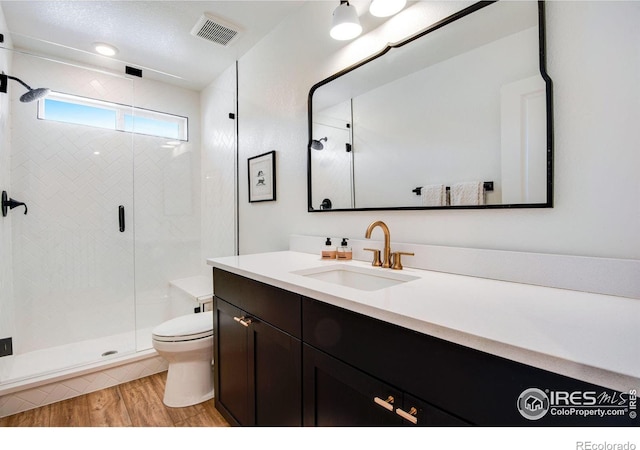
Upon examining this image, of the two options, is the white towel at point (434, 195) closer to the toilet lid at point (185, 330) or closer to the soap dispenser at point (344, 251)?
the soap dispenser at point (344, 251)

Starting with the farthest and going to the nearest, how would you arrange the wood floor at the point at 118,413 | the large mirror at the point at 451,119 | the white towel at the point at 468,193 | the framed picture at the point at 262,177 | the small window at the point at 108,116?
the small window at the point at 108,116
the framed picture at the point at 262,177
the wood floor at the point at 118,413
the white towel at the point at 468,193
the large mirror at the point at 451,119

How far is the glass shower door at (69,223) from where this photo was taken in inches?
91.5

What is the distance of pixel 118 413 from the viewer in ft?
5.85

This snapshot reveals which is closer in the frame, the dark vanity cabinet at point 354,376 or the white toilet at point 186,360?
the dark vanity cabinet at point 354,376

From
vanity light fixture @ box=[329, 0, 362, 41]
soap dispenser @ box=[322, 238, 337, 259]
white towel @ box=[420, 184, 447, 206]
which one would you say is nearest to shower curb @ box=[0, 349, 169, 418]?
soap dispenser @ box=[322, 238, 337, 259]

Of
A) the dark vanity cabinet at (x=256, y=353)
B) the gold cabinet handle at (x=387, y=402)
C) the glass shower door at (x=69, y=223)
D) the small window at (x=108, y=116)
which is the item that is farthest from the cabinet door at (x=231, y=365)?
the small window at (x=108, y=116)

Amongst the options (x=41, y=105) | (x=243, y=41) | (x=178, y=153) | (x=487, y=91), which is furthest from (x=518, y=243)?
(x=41, y=105)

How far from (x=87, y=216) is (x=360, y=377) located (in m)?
2.82

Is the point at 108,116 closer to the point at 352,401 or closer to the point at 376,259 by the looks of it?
the point at 376,259

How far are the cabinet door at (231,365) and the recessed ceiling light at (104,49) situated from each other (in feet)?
7.45

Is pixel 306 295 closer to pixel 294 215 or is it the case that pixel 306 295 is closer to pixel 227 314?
pixel 227 314

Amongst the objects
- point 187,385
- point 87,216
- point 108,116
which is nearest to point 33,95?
point 108,116

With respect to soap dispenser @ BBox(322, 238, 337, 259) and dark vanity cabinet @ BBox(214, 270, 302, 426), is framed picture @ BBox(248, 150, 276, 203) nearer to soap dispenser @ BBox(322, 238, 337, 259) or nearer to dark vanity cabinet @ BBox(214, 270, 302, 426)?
soap dispenser @ BBox(322, 238, 337, 259)

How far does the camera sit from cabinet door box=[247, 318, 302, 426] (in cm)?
110
